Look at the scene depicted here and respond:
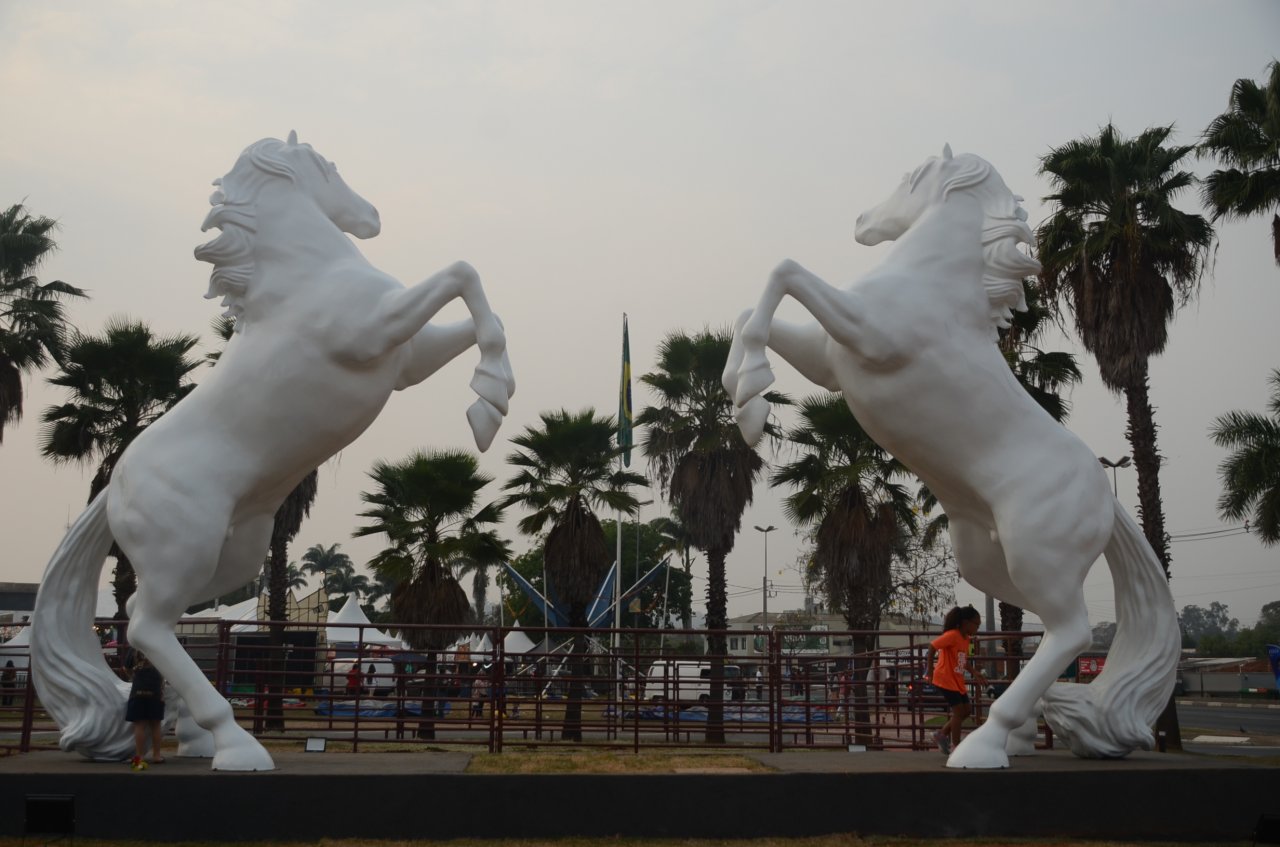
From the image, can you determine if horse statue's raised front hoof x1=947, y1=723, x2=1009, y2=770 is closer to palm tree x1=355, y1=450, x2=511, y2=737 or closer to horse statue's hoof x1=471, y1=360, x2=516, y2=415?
horse statue's hoof x1=471, y1=360, x2=516, y2=415

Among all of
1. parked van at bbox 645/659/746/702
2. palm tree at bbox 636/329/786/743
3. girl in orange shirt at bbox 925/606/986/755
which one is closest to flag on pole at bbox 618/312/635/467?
palm tree at bbox 636/329/786/743

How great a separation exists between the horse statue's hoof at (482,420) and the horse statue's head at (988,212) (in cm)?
286

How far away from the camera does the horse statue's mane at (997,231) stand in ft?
21.9

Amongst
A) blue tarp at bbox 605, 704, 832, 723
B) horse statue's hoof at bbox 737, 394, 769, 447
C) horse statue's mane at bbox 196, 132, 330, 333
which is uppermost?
horse statue's mane at bbox 196, 132, 330, 333

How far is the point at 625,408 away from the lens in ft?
66.1

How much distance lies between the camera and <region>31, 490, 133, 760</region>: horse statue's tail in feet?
21.2

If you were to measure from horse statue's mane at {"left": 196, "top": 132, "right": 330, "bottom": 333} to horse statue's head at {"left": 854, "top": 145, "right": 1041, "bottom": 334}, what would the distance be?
148 inches

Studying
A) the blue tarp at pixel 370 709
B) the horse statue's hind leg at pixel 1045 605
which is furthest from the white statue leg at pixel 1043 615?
the blue tarp at pixel 370 709

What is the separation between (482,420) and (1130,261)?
11.6m

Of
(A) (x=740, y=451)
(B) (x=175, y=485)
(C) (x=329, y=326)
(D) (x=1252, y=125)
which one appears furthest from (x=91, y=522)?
(D) (x=1252, y=125)

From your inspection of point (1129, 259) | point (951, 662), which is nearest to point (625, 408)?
point (1129, 259)

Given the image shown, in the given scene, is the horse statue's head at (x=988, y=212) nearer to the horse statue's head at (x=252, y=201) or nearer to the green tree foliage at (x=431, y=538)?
the horse statue's head at (x=252, y=201)

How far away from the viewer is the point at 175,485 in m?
6.05

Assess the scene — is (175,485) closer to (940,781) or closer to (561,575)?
(940,781)
